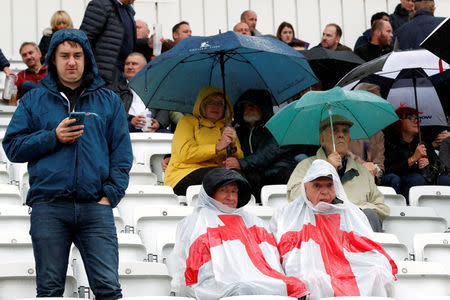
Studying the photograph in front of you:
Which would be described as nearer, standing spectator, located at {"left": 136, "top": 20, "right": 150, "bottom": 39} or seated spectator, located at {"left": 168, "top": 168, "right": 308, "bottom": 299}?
seated spectator, located at {"left": 168, "top": 168, "right": 308, "bottom": 299}

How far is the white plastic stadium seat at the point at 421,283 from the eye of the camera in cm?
543

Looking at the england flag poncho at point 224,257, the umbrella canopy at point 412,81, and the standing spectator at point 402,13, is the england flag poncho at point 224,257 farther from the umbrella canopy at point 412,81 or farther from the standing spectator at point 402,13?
the standing spectator at point 402,13

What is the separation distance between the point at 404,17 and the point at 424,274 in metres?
7.50

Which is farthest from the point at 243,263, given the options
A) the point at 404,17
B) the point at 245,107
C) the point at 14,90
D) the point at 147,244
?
the point at 404,17

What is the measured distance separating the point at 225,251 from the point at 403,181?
3.19 metres

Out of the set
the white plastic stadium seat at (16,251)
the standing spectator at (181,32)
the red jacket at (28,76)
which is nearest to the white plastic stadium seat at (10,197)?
the white plastic stadium seat at (16,251)

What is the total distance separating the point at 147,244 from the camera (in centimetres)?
608

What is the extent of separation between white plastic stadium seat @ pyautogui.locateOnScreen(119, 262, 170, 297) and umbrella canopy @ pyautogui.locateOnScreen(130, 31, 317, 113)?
2564 millimetres

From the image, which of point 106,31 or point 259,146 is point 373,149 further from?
point 106,31

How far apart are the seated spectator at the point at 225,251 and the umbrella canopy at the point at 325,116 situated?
149 cm

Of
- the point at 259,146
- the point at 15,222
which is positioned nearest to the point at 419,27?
the point at 259,146

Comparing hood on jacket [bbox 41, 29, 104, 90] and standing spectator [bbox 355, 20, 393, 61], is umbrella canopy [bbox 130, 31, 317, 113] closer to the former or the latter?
hood on jacket [bbox 41, 29, 104, 90]

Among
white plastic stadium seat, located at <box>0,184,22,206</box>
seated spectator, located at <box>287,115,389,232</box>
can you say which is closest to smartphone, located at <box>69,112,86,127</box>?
white plastic stadium seat, located at <box>0,184,22,206</box>

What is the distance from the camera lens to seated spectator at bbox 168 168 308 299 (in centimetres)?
510
